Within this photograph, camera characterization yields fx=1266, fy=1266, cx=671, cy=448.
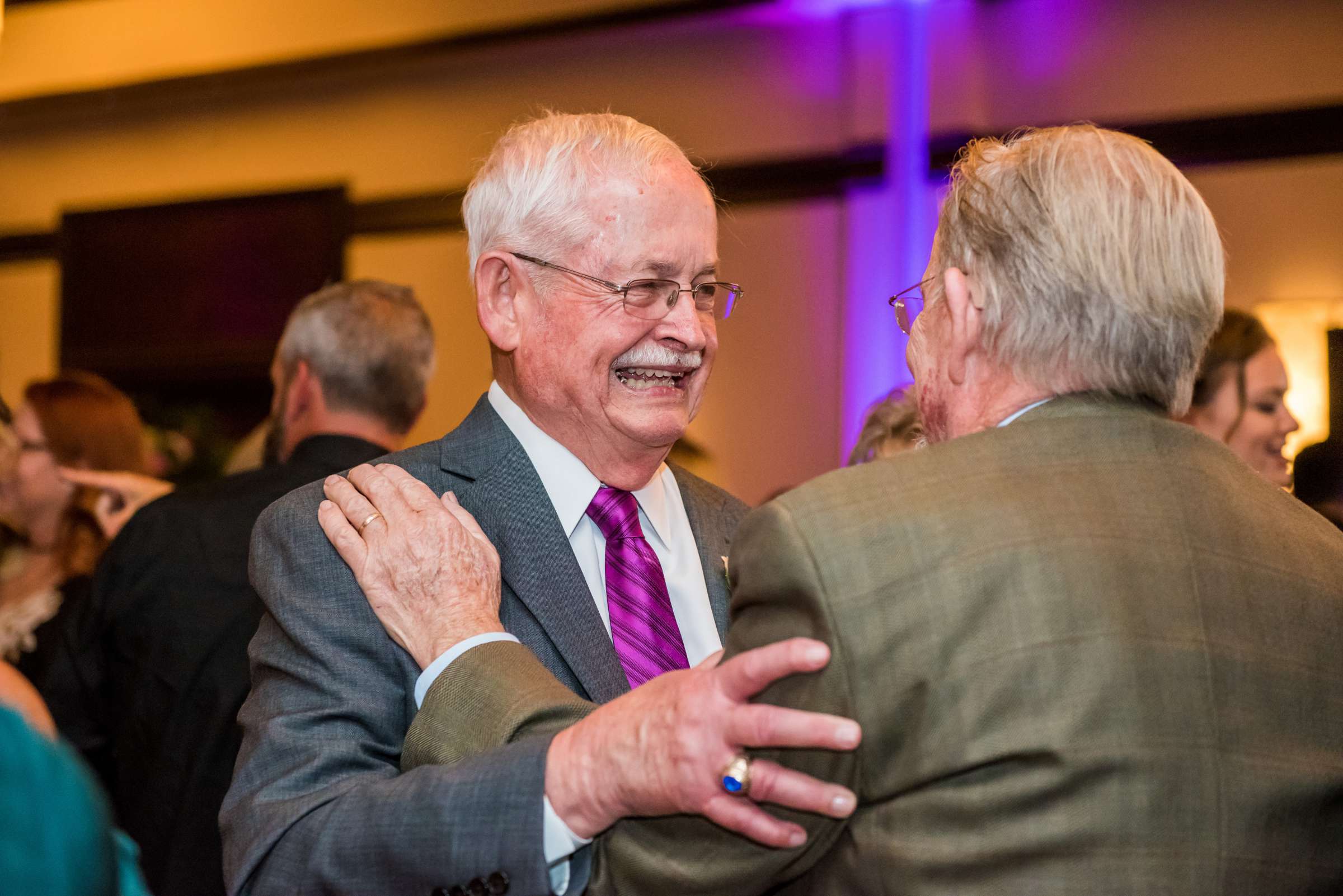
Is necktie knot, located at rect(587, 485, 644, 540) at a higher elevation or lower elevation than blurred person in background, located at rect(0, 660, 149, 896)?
lower

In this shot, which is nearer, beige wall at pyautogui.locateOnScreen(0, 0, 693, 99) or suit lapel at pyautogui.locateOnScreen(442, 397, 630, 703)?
suit lapel at pyautogui.locateOnScreen(442, 397, 630, 703)

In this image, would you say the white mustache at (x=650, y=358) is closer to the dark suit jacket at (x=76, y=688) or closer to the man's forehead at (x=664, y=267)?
the man's forehead at (x=664, y=267)

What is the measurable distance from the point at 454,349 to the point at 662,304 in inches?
188

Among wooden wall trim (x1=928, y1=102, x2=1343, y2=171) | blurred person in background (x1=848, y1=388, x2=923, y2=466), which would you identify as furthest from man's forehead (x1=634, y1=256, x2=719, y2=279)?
wooden wall trim (x1=928, y1=102, x2=1343, y2=171)

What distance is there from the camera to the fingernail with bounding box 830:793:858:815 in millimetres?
1200

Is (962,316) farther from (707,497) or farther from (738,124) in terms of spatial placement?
(738,124)

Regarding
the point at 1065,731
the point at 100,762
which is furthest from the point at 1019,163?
the point at 100,762

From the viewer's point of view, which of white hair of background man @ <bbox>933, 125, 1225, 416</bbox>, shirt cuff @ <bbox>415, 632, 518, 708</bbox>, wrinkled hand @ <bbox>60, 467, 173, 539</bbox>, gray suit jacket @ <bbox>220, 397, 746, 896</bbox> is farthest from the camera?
wrinkled hand @ <bbox>60, 467, 173, 539</bbox>

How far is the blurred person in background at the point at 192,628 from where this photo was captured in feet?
8.48

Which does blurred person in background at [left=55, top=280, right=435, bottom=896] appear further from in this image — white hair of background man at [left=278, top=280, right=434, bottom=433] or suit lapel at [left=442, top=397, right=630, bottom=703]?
suit lapel at [left=442, top=397, right=630, bottom=703]

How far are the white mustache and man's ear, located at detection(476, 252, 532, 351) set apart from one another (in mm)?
176

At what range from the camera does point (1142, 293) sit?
4.22 ft

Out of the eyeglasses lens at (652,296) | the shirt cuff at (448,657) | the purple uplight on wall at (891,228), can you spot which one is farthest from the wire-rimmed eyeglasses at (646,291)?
the purple uplight on wall at (891,228)

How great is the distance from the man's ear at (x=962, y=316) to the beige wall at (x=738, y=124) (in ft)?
13.1
